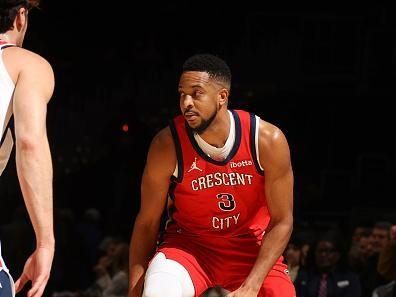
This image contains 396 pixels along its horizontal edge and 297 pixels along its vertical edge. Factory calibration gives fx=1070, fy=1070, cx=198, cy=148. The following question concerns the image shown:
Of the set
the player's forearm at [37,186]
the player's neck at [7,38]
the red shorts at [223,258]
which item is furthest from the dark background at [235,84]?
the player's forearm at [37,186]

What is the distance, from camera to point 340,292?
7.78 meters

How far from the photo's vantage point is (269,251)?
514cm

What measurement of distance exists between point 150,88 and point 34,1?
8.02 m

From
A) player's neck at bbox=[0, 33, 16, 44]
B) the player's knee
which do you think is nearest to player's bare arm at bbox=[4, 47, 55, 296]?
player's neck at bbox=[0, 33, 16, 44]

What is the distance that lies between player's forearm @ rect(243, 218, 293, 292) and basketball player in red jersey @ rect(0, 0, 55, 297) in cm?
162

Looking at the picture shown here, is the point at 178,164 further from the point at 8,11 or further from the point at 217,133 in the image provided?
the point at 8,11

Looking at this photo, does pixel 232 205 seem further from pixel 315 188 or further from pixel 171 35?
pixel 171 35

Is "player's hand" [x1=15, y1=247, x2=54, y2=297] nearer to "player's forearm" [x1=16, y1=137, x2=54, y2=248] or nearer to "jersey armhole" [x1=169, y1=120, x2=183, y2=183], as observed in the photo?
"player's forearm" [x1=16, y1=137, x2=54, y2=248]

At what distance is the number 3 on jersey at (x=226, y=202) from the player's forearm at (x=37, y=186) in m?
1.83

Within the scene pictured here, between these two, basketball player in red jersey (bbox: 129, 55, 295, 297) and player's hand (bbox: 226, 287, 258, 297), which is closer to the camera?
player's hand (bbox: 226, 287, 258, 297)

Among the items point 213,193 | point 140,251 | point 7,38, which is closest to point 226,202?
point 213,193

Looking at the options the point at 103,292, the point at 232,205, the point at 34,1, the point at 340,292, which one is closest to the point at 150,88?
the point at 103,292

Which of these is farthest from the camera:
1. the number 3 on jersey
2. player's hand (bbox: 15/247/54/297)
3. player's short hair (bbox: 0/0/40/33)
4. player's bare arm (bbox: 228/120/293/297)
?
the number 3 on jersey

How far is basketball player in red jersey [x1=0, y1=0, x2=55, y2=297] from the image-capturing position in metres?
3.52
